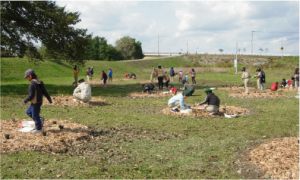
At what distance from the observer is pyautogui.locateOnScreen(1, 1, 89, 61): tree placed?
113 feet

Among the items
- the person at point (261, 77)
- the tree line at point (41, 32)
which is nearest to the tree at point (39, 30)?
the tree line at point (41, 32)

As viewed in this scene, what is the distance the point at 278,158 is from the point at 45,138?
21.3ft

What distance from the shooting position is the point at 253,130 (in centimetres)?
1675

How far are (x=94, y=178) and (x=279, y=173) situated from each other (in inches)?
156

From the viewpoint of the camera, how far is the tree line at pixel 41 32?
1361 inches

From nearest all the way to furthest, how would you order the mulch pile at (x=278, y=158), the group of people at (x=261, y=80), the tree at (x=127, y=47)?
the mulch pile at (x=278, y=158)
the group of people at (x=261, y=80)
the tree at (x=127, y=47)

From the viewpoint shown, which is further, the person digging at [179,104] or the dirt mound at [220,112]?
the person digging at [179,104]

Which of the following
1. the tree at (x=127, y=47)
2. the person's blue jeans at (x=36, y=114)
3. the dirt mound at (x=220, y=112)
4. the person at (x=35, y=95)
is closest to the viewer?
the person at (x=35, y=95)

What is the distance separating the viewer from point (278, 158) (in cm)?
1131

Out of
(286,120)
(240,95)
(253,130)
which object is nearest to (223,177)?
(253,130)

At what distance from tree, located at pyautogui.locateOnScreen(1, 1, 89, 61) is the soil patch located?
25.5 m

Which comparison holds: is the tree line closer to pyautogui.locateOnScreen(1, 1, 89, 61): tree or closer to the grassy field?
pyautogui.locateOnScreen(1, 1, 89, 61): tree

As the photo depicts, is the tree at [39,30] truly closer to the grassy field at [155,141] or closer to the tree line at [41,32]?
the tree line at [41,32]

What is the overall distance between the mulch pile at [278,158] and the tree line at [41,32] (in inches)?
1004
